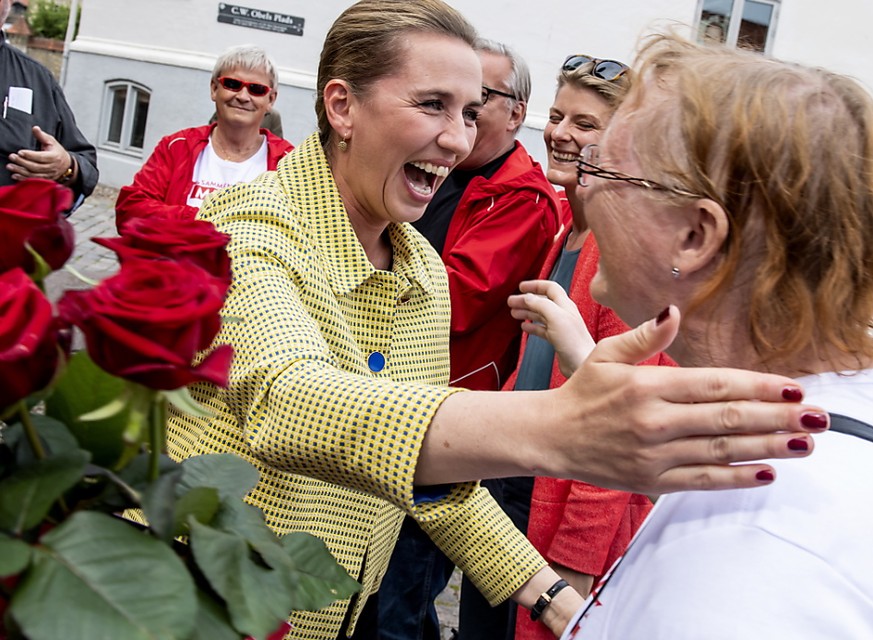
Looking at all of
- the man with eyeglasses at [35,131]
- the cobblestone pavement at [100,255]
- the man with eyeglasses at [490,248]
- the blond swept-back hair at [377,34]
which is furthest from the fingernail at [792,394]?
the man with eyeglasses at [35,131]

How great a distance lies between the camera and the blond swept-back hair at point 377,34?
85.0 inches

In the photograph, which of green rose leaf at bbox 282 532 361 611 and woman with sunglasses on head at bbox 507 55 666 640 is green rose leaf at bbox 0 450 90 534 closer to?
green rose leaf at bbox 282 532 361 611

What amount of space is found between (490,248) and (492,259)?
5cm

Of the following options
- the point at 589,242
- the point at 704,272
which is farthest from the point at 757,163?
the point at 589,242

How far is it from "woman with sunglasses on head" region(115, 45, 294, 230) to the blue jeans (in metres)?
2.42

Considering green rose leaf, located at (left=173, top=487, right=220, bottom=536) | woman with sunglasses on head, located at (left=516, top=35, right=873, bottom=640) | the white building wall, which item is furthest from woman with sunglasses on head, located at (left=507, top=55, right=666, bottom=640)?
the white building wall

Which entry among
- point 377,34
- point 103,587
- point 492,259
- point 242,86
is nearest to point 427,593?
point 492,259

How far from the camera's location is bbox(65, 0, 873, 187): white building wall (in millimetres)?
12000

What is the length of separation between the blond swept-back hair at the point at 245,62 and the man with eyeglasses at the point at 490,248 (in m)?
1.88

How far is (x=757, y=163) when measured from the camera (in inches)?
52.0

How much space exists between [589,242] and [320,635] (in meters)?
1.56

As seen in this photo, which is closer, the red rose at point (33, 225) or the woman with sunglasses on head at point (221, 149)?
the red rose at point (33, 225)

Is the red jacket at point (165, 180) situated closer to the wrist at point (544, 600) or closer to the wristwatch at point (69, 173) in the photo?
the wristwatch at point (69, 173)

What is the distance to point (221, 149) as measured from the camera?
17.0 feet
